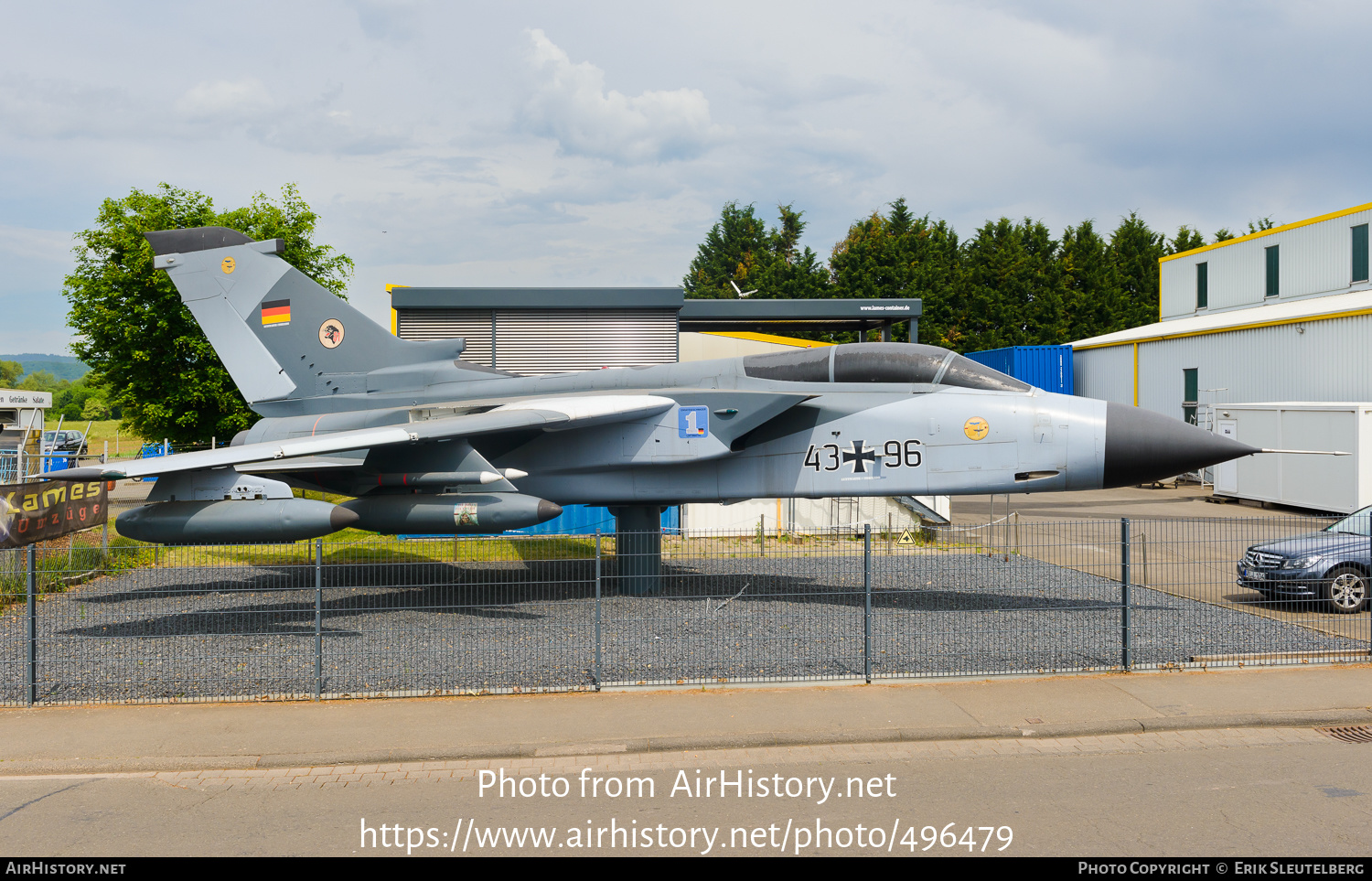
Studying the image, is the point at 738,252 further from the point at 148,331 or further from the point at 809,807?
the point at 809,807

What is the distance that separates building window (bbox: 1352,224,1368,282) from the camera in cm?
3080

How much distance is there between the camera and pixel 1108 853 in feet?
16.7

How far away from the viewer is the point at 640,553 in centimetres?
1287

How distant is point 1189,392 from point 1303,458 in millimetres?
11129

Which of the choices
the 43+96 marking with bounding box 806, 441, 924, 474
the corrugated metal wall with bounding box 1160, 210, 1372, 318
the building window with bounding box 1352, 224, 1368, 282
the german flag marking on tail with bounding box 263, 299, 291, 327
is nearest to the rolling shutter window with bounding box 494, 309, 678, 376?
the german flag marking on tail with bounding box 263, 299, 291, 327

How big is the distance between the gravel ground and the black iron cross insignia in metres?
1.31

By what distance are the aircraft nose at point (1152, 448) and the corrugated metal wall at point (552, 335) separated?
39.8 ft

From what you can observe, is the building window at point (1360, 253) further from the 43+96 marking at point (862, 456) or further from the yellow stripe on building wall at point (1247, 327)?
the 43+96 marking at point (862, 456)

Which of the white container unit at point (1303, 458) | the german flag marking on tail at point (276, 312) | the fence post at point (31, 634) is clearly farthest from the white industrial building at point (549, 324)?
the fence post at point (31, 634)

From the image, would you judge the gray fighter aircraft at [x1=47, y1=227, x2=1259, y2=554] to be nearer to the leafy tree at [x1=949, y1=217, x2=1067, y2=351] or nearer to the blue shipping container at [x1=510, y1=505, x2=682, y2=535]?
the blue shipping container at [x1=510, y1=505, x2=682, y2=535]

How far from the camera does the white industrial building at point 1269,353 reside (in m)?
22.8

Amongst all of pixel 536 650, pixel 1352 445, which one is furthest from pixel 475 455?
pixel 1352 445

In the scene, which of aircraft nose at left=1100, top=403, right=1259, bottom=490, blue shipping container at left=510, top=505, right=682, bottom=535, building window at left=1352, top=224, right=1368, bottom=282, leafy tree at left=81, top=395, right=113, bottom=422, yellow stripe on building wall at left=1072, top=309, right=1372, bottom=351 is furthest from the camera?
leafy tree at left=81, top=395, right=113, bottom=422

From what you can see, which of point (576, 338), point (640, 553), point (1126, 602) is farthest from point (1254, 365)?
point (640, 553)
